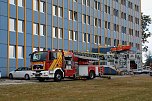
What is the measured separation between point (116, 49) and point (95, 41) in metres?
10.1

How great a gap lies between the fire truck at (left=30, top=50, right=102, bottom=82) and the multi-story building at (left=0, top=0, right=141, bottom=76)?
10.2 meters

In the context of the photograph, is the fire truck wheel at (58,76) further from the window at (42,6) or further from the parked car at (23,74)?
the window at (42,6)

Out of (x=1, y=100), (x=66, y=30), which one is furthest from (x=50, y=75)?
(x=66, y=30)

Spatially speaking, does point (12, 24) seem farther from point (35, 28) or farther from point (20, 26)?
point (35, 28)

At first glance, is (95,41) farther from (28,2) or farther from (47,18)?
(28,2)

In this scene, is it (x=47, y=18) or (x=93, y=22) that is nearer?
(x=47, y=18)

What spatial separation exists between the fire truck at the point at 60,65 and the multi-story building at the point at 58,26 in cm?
1016

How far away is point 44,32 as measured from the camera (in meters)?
50.0

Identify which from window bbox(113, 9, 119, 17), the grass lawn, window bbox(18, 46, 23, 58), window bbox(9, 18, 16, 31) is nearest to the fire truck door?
the grass lawn

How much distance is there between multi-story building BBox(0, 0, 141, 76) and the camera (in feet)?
141

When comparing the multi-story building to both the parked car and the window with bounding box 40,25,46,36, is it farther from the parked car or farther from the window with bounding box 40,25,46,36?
the parked car

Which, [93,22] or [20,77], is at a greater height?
[93,22]

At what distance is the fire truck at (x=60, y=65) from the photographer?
3191cm

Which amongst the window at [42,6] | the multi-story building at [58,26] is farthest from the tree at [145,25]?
the window at [42,6]
